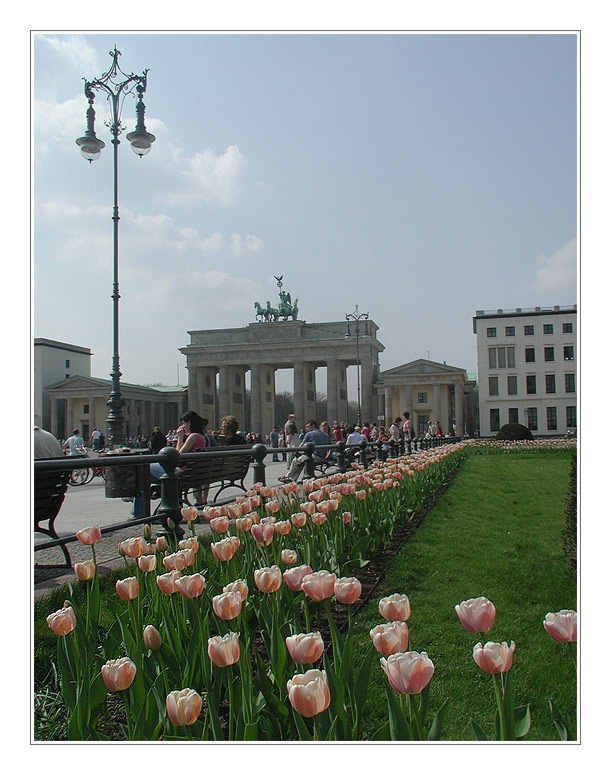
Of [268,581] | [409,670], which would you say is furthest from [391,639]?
[268,581]

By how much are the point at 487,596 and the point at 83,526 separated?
5189 mm

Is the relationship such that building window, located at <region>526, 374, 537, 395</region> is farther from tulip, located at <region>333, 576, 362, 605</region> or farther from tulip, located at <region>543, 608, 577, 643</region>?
tulip, located at <region>543, 608, 577, 643</region>

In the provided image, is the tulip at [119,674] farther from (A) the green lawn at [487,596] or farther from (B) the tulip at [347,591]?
(A) the green lawn at [487,596]

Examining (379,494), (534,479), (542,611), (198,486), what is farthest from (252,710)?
(534,479)

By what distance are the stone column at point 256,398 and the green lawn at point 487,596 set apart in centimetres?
5647

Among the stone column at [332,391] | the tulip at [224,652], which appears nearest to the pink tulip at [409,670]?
the tulip at [224,652]

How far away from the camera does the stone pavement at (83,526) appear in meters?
4.06

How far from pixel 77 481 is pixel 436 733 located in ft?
57.5

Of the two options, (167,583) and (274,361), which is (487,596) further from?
(274,361)

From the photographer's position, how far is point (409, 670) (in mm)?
1156

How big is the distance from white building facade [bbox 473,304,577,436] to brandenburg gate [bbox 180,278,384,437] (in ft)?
34.5

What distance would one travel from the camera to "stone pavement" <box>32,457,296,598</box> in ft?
13.3

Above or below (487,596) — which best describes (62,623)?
above

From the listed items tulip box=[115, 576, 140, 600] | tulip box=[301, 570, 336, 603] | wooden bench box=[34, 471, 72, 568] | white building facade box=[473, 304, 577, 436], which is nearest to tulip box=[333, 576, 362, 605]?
tulip box=[301, 570, 336, 603]
